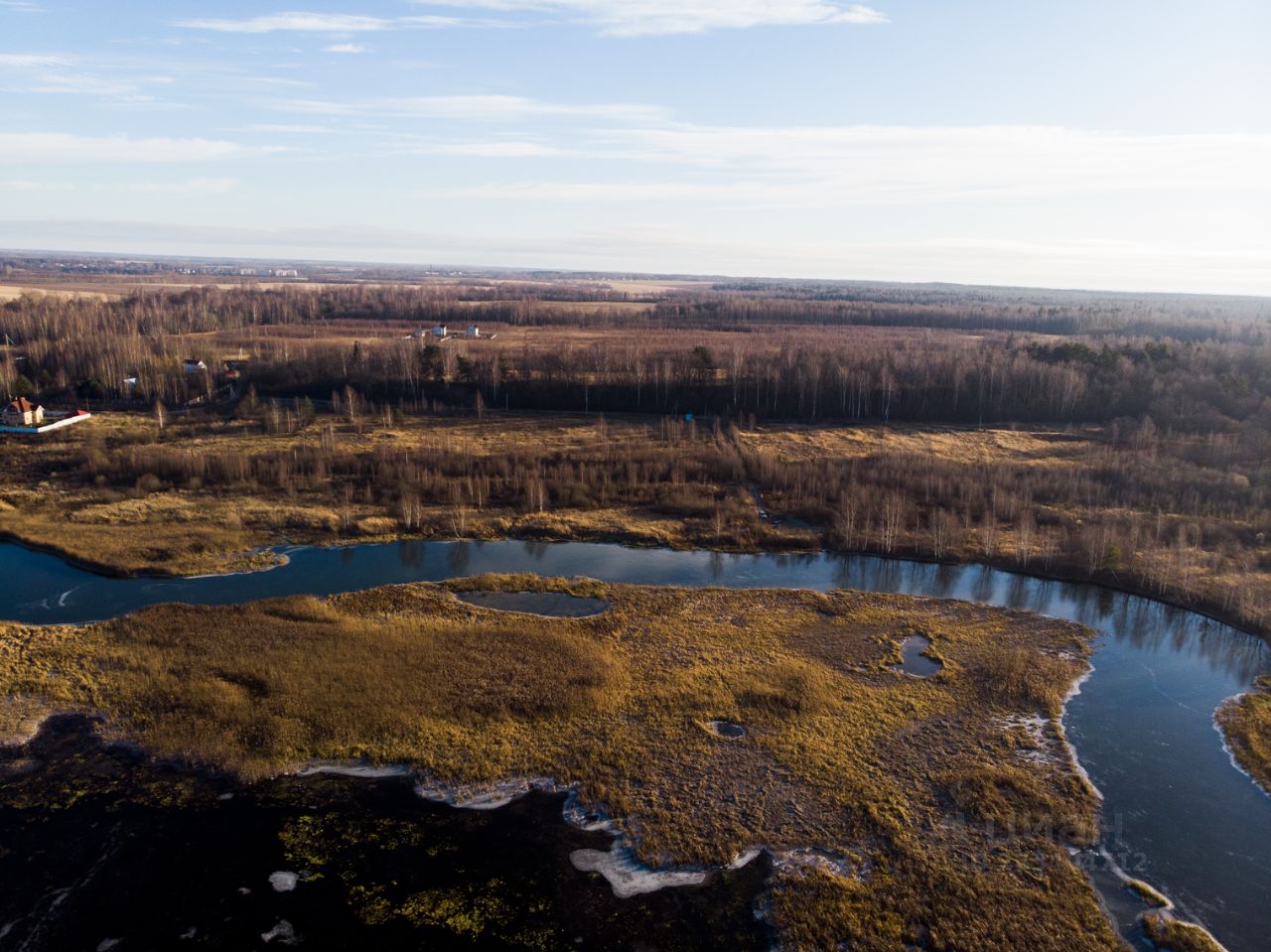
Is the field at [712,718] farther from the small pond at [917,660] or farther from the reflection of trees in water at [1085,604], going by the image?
the reflection of trees in water at [1085,604]

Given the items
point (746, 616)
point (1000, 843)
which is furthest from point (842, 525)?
point (1000, 843)

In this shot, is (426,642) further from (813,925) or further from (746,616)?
(813,925)

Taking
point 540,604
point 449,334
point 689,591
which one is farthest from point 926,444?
point 449,334

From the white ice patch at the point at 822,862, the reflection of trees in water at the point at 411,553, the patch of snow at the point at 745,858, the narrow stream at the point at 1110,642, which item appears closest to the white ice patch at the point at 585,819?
the patch of snow at the point at 745,858

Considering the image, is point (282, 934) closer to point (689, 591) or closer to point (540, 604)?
point (540, 604)

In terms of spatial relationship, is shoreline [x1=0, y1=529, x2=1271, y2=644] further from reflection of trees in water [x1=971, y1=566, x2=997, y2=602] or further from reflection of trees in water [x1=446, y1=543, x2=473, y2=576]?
reflection of trees in water [x1=446, y1=543, x2=473, y2=576]
